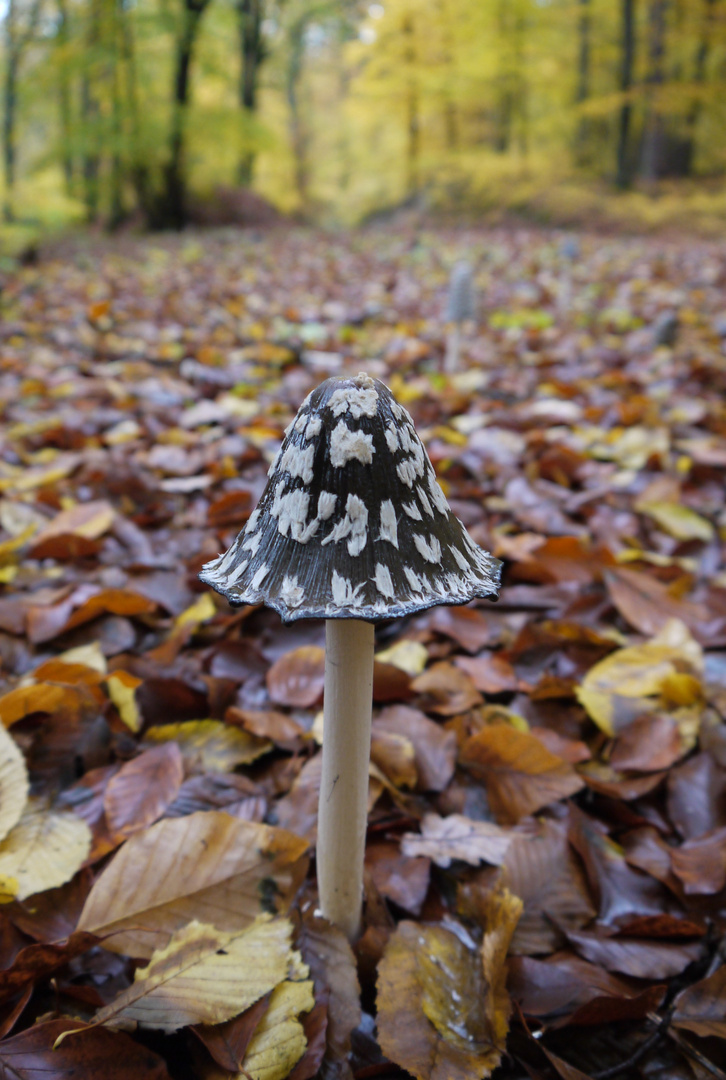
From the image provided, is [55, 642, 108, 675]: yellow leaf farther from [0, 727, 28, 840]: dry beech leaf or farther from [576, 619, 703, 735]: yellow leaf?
[576, 619, 703, 735]: yellow leaf

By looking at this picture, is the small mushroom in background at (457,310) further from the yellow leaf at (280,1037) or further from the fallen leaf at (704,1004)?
the yellow leaf at (280,1037)

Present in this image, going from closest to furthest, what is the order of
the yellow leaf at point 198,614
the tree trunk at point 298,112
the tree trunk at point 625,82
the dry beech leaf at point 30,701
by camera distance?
A: the dry beech leaf at point 30,701
the yellow leaf at point 198,614
the tree trunk at point 625,82
the tree trunk at point 298,112

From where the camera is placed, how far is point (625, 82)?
19.2m

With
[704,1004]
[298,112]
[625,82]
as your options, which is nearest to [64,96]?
[625,82]

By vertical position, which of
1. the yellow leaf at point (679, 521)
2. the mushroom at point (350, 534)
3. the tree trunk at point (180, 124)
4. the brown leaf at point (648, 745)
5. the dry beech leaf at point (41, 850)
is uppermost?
the tree trunk at point (180, 124)

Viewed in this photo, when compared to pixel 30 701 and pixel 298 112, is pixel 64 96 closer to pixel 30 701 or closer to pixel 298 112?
pixel 298 112

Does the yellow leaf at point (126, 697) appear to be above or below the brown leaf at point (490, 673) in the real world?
above

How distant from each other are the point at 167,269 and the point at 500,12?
17.5 m

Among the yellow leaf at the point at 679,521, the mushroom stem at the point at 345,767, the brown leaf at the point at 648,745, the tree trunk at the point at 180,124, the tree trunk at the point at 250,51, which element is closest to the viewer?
the mushroom stem at the point at 345,767

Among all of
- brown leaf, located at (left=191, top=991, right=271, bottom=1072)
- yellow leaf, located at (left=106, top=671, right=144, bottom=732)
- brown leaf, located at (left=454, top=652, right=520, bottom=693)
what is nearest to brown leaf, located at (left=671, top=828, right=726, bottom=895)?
brown leaf, located at (left=454, top=652, right=520, bottom=693)

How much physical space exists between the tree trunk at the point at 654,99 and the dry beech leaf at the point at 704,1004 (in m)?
22.5

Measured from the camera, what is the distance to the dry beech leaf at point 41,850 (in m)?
1.32

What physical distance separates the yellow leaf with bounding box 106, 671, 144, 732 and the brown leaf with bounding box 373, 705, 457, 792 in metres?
0.62

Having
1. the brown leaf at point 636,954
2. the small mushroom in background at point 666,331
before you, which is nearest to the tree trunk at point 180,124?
the small mushroom in background at point 666,331
